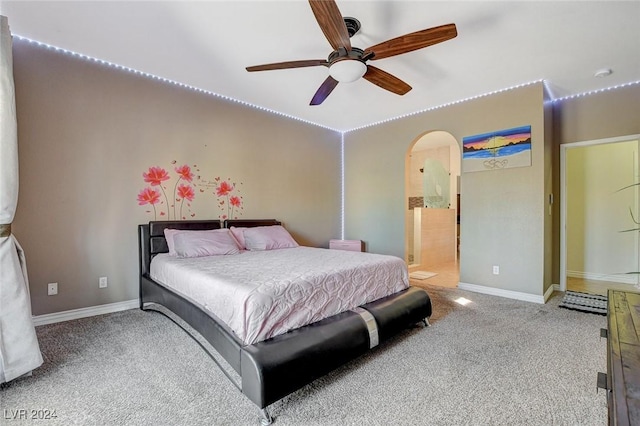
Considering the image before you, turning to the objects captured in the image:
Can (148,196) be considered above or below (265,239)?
above

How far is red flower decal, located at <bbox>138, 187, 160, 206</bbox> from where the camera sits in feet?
11.1

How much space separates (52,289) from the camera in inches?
112

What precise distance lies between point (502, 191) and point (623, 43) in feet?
5.73

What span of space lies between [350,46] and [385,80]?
26.3 inches

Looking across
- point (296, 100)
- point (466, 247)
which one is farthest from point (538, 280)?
point (296, 100)

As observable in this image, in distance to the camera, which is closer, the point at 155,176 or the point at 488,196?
the point at 155,176

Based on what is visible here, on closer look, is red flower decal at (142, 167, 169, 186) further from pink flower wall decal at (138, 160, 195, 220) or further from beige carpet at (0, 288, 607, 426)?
beige carpet at (0, 288, 607, 426)

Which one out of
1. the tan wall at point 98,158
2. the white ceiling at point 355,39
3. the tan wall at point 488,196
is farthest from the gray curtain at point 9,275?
the tan wall at point 488,196

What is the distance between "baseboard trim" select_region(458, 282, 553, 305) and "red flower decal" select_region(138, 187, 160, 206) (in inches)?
164

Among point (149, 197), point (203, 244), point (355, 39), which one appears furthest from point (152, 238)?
point (355, 39)

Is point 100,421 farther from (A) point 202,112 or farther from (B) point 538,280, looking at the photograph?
(B) point 538,280

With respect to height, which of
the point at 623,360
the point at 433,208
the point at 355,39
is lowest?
the point at 623,360

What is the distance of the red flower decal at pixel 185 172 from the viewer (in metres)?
3.63

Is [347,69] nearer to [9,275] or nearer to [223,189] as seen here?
[223,189]
